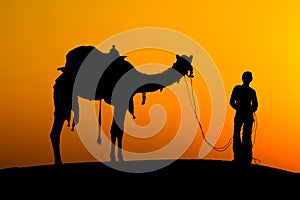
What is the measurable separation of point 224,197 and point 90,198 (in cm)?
333

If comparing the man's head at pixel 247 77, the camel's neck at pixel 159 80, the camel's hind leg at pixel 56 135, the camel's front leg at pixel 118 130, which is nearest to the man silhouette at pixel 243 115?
the man's head at pixel 247 77

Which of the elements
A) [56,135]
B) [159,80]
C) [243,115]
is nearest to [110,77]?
[159,80]

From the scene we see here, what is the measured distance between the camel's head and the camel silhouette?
300mm

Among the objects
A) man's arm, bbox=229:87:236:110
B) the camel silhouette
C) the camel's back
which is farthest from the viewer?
the camel's back

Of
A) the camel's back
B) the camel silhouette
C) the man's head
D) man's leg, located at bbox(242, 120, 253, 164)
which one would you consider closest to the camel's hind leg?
the camel silhouette

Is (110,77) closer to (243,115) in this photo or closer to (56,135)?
(56,135)

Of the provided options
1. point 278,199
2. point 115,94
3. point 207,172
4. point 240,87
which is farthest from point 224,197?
point 115,94

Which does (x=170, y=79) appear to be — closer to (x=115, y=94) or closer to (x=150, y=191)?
(x=115, y=94)

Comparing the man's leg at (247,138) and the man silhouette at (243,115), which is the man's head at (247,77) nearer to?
the man silhouette at (243,115)

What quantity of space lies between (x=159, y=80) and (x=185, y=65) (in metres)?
1.05

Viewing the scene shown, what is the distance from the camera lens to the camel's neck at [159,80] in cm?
2194

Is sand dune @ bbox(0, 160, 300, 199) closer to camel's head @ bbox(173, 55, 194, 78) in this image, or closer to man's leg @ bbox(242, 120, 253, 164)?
man's leg @ bbox(242, 120, 253, 164)

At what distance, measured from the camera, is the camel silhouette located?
22.4 metres

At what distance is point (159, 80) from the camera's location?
73.1ft
